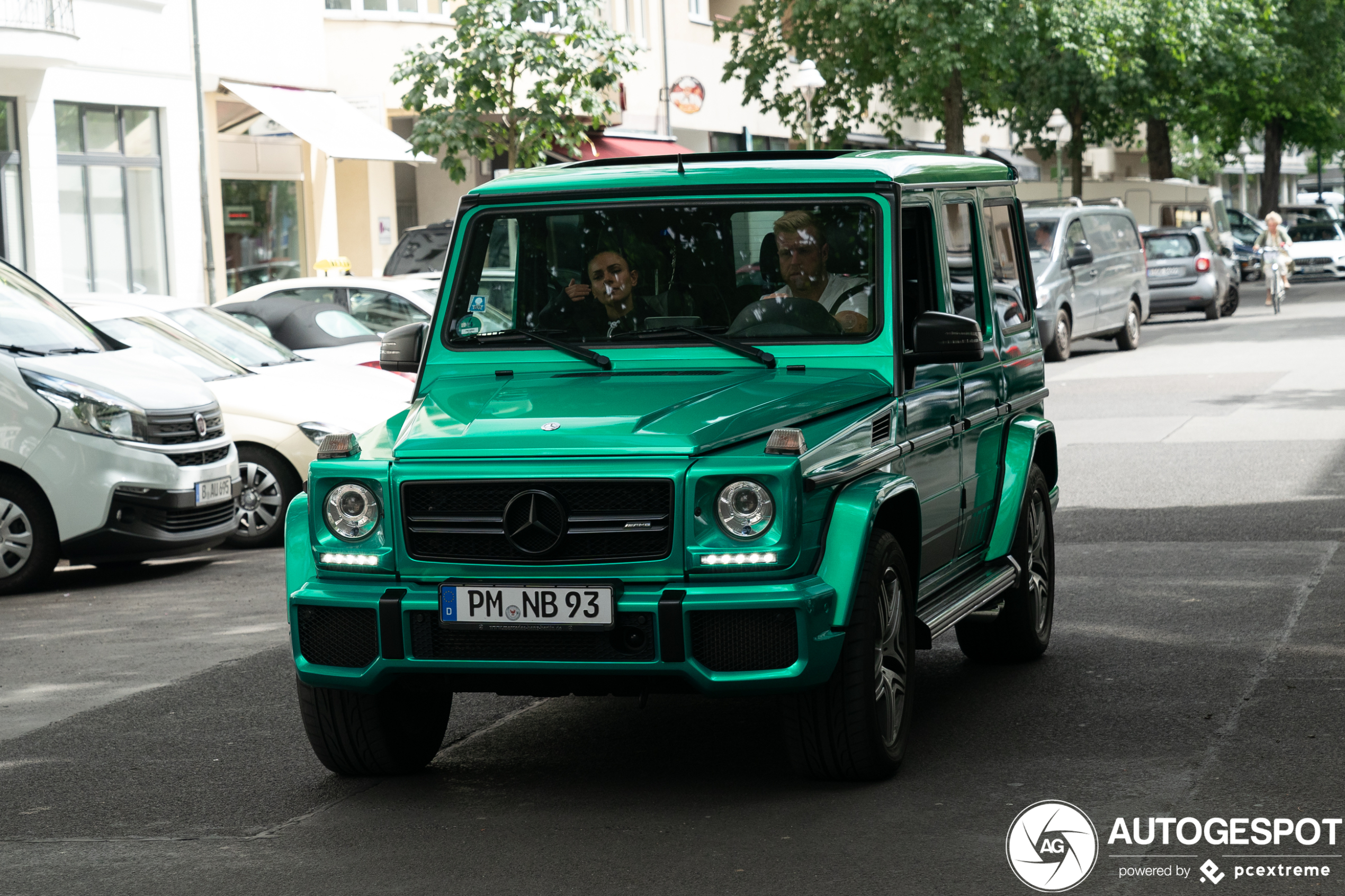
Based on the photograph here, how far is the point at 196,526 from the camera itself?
36.3ft

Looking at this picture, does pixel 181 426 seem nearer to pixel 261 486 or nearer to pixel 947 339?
pixel 261 486

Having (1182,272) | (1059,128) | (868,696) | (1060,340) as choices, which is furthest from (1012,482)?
(1059,128)

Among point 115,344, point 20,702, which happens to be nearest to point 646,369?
point 20,702

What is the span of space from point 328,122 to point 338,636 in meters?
23.7

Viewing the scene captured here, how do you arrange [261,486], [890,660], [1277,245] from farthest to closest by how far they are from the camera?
[1277,245] < [261,486] < [890,660]

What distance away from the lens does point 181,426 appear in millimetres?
11016

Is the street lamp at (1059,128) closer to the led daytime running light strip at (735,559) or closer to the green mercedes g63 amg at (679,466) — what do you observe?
the green mercedes g63 amg at (679,466)

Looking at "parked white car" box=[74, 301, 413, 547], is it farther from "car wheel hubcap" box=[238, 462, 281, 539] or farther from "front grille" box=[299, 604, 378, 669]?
"front grille" box=[299, 604, 378, 669]

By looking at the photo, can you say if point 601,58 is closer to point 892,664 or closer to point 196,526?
point 196,526

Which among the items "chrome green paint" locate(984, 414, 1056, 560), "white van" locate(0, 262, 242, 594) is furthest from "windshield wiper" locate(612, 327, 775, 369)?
"white van" locate(0, 262, 242, 594)

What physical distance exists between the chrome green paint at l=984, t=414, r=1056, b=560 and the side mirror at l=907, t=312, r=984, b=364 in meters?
1.36

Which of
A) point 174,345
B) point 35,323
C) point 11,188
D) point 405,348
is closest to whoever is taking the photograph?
point 405,348

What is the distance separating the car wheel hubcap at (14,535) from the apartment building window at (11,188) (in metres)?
13.6

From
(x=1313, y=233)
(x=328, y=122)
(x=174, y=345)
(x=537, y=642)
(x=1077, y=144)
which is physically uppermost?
(x=1077, y=144)
